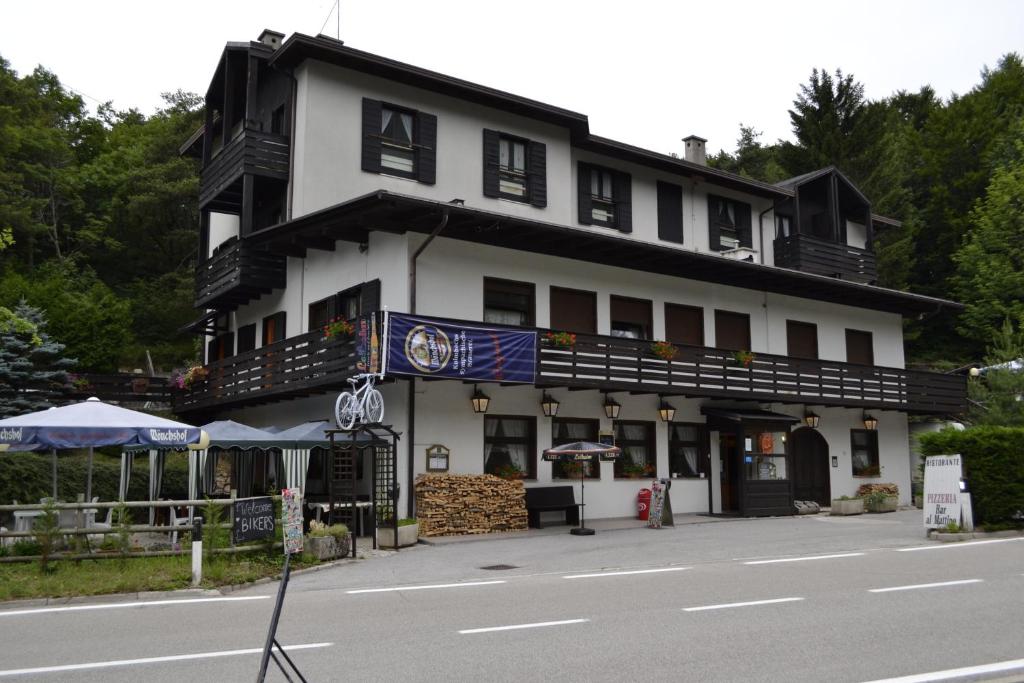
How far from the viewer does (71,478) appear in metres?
24.6

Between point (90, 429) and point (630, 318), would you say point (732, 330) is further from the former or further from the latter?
point (90, 429)

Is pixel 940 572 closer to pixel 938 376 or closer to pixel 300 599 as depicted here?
pixel 300 599

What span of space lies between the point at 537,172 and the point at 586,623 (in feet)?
57.3

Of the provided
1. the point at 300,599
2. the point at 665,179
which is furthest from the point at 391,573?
the point at 665,179

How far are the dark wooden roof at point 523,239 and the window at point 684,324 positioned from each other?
3.04 ft

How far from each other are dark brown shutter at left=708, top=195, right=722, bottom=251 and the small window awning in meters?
6.19

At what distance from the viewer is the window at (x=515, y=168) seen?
79.4 ft

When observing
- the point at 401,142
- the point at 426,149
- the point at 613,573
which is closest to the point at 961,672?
the point at 613,573

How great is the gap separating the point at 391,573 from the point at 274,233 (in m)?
11.2

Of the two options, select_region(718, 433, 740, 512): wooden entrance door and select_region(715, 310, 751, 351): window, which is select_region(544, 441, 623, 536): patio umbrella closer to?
select_region(718, 433, 740, 512): wooden entrance door

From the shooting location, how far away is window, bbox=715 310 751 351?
2566cm

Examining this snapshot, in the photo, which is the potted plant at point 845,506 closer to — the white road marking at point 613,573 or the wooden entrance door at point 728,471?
the wooden entrance door at point 728,471

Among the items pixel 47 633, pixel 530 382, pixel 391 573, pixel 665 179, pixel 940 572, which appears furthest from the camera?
pixel 665 179

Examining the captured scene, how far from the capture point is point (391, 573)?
13555 mm
